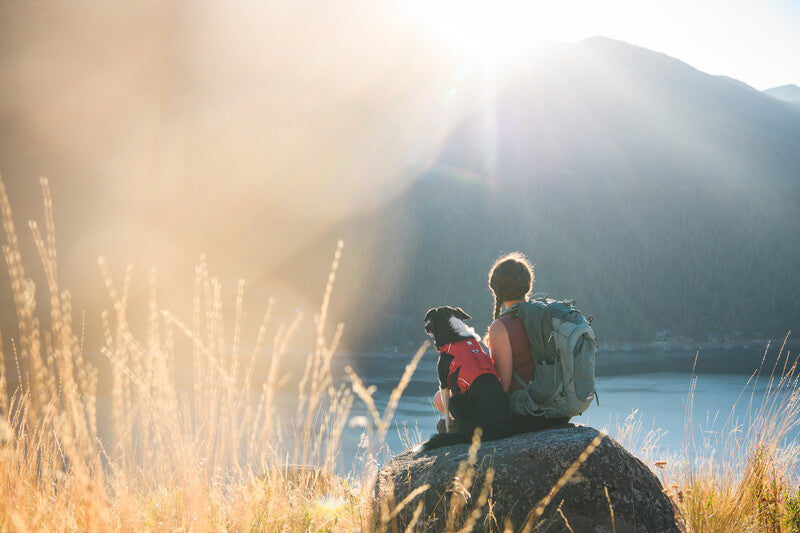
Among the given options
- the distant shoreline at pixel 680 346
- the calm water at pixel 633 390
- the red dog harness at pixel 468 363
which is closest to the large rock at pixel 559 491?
the red dog harness at pixel 468 363

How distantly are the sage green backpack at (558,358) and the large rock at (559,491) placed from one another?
205mm

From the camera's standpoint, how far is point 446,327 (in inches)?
105

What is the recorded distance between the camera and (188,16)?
183 metres

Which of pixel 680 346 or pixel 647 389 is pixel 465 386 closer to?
pixel 647 389

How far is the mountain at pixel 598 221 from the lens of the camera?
82125 millimetres

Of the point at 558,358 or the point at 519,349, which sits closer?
the point at 558,358

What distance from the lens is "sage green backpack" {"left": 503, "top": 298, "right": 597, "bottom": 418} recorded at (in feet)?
8.11

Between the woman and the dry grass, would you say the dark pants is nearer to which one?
the woman

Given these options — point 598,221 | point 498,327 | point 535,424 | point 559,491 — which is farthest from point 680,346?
point 559,491

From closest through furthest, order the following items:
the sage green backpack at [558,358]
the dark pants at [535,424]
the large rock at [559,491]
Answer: the large rock at [559,491] < the sage green backpack at [558,358] < the dark pants at [535,424]

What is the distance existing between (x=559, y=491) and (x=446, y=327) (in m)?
0.87

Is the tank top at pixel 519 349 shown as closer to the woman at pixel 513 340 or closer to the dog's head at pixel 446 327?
the woman at pixel 513 340

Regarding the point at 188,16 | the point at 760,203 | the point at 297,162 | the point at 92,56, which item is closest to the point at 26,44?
the point at 92,56

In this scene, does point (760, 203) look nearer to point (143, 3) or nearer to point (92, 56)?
point (92, 56)
